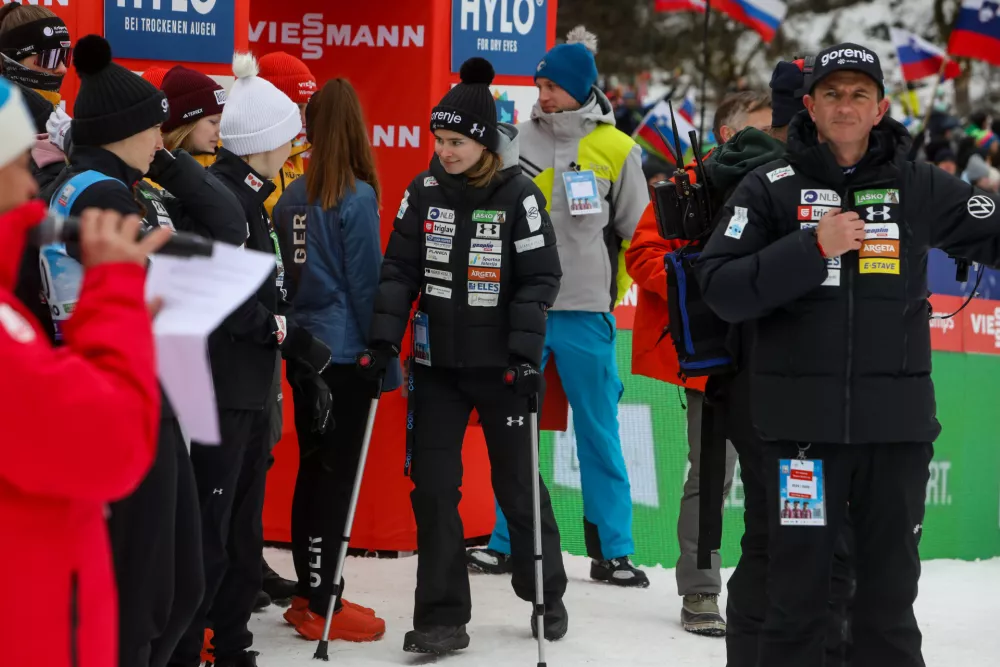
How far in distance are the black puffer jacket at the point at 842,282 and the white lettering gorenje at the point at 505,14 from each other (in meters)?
3.30

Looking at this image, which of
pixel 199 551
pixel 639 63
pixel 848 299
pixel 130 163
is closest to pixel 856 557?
pixel 848 299

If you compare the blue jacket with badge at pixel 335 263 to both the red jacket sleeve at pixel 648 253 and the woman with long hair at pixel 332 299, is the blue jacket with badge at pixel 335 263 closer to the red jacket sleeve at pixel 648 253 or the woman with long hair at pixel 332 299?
the woman with long hair at pixel 332 299

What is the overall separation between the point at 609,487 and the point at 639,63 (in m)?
28.4

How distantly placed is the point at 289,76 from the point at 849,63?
2.96 m

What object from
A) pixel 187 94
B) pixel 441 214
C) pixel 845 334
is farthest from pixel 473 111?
pixel 845 334

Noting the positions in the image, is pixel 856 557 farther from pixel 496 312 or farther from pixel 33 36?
pixel 33 36

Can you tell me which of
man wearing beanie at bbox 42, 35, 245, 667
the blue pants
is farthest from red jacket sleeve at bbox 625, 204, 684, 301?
man wearing beanie at bbox 42, 35, 245, 667

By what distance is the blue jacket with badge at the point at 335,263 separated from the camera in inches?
235

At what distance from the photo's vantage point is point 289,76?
6.36 m

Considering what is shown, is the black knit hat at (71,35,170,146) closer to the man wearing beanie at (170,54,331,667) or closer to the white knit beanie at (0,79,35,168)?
the man wearing beanie at (170,54,331,667)

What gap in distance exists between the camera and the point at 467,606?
5863mm

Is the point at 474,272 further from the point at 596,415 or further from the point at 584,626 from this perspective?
the point at 584,626

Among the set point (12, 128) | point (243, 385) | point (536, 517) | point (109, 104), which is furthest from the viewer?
point (536, 517)

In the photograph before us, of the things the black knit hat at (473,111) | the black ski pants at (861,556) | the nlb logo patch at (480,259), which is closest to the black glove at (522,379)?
the nlb logo patch at (480,259)
